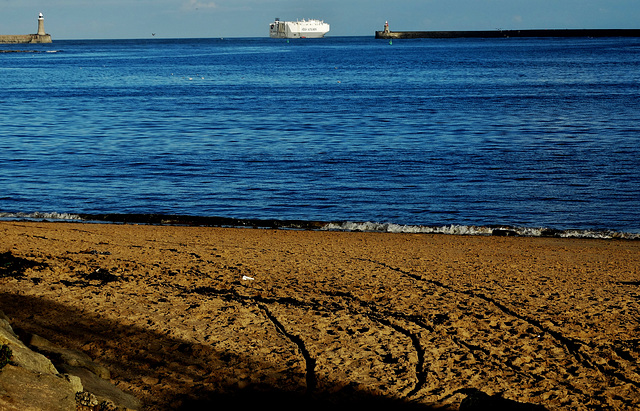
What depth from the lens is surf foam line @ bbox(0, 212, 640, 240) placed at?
12.2 m

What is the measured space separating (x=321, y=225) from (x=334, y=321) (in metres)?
6.60

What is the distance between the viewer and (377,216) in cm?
→ 1350

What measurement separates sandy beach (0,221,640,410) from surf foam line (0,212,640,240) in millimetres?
2121

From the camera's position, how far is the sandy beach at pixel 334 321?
195 inches

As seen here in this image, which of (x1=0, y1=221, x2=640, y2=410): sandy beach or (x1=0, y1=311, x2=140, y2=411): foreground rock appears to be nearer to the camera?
(x1=0, y1=311, x2=140, y2=411): foreground rock

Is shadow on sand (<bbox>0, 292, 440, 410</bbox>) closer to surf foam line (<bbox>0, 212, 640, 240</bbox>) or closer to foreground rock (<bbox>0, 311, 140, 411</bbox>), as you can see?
foreground rock (<bbox>0, 311, 140, 411</bbox>)

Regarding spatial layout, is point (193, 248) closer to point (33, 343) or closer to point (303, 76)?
point (33, 343)

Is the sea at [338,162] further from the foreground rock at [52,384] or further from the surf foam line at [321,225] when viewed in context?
the foreground rock at [52,384]

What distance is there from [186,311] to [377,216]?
24.6 feet

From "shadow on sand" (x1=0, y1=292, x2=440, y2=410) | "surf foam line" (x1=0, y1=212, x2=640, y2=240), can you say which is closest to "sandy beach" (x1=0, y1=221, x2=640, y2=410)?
"shadow on sand" (x1=0, y1=292, x2=440, y2=410)

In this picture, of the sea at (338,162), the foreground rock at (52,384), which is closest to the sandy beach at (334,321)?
the foreground rock at (52,384)

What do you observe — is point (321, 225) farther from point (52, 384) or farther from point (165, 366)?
point (52, 384)

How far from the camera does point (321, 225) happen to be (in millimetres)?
12859

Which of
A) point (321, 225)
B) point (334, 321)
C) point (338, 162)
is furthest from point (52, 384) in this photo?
point (338, 162)
